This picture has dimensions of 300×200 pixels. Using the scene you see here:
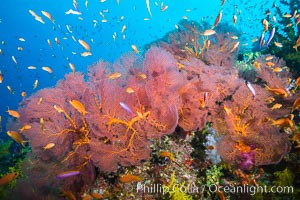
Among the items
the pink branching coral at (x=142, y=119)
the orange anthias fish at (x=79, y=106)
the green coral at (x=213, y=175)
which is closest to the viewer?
the orange anthias fish at (x=79, y=106)

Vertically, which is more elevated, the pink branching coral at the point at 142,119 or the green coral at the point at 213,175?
the pink branching coral at the point at 142,119

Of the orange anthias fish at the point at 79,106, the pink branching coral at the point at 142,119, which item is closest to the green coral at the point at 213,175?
the pink branching coral at the point at 142,119

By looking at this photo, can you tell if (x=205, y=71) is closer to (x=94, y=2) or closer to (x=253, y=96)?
(x=253, y=96)

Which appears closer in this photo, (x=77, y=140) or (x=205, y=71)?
(x=77, y=140)

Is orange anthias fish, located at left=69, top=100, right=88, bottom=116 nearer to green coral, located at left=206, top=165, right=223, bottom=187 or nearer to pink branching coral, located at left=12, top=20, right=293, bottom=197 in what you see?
pink branching coral, located at left=12, top=20, right=293, bottom=197

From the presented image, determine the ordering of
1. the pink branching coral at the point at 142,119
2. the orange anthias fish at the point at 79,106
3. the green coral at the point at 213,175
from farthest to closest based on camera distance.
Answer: the green coral at the point at 213,175, the pink branching coral at the point at 142,119, the orange anthias fish at the point at 79,106

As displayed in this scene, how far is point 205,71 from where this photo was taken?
5.20m

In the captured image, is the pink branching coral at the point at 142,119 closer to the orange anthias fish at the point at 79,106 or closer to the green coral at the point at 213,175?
the orange anthias fish at the point at 79,106

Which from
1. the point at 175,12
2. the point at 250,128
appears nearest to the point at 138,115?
the point at 250,128

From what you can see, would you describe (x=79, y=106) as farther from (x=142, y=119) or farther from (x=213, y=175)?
(x=213, y=175)

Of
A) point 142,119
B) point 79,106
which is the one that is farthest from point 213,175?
point 79,106

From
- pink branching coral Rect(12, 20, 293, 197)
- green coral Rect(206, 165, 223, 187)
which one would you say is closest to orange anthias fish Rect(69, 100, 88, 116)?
pink branching coral Rect(12, 20, 293, 197)

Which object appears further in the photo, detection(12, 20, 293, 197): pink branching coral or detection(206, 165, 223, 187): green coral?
detection(206, 165, 223, 187): green coral

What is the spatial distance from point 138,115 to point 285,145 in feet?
8.94
